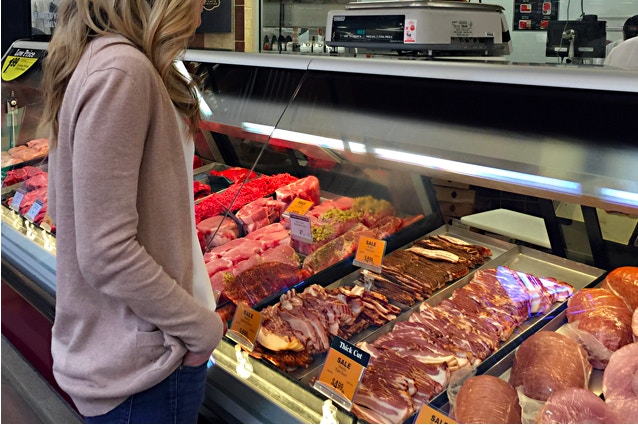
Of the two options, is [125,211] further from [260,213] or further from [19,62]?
[19,62]

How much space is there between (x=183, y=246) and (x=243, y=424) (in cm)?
70

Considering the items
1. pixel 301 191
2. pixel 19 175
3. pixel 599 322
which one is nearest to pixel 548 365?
pixel 599 322

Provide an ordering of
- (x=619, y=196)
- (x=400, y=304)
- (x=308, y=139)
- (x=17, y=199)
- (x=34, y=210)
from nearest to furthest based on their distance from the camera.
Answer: (x=619, y=196), (x=400, y=304), (x=308, y=139), (x=34, y=210), (x=17, y=199)

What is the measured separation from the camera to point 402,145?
213cm

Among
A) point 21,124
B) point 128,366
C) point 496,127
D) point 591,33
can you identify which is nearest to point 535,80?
point 496,127

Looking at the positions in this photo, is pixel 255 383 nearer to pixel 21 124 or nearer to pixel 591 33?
pixel 21 124

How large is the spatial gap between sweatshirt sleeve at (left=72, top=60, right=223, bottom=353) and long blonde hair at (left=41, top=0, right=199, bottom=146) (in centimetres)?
11

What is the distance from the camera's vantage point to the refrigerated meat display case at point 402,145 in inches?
66.2

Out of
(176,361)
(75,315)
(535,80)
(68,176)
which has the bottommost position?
(176,361)

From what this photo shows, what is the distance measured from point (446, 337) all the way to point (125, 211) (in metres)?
1.17

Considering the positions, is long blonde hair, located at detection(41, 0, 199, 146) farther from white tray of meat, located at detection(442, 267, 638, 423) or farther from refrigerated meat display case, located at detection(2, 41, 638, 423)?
white tray of meat, located at detection(442, 267, 638, 423)

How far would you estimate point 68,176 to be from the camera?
55.3 inches

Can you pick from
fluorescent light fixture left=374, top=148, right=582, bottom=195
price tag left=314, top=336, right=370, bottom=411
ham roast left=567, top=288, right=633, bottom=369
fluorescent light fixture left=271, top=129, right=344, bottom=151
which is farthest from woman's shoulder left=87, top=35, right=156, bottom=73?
ham roast left=567, top=288, right=633, bottom=369

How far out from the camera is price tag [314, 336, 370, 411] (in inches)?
66.1
